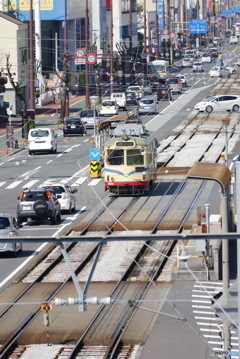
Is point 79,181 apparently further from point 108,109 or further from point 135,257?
point 108,109

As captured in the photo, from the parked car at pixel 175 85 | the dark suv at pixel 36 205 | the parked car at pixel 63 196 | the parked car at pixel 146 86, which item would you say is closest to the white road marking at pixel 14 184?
the parked car at pixel 63 196

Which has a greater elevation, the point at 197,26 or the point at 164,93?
the point at 197,26

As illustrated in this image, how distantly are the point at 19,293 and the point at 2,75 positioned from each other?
230 ft

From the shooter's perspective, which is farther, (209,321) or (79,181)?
(79,181)

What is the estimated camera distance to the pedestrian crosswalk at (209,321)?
23.9 meters

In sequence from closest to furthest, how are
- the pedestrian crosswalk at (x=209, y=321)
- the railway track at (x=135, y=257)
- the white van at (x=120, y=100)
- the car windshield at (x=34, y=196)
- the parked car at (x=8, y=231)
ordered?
the pedestrian crosswalk at (x=209, y=321) → the railway track at (x=135, y=257) → the parked car at (x=8, y=231) → the car windshield at (x=34, y=196) → the white van at (x=120, y=100)

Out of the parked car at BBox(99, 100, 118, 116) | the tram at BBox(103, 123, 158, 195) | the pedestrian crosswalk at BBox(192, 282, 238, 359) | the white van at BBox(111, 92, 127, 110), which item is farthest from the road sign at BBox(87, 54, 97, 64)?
the pedestrian crosswalk at BBox(192, 282, 238, 359)

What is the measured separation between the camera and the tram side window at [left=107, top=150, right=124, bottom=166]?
2012 inches

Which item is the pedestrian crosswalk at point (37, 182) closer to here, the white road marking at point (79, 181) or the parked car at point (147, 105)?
the white road marking at point (79, 181)

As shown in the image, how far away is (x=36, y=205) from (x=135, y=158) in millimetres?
9329

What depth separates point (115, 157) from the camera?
5119 centimetres

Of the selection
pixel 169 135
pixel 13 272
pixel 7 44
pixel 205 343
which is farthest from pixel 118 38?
pixel 205 343

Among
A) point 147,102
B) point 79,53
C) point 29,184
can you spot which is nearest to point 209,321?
point 29,184

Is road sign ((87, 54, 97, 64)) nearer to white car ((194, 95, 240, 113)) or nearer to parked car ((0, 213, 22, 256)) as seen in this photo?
white car ((194, 95, 240, 113))
